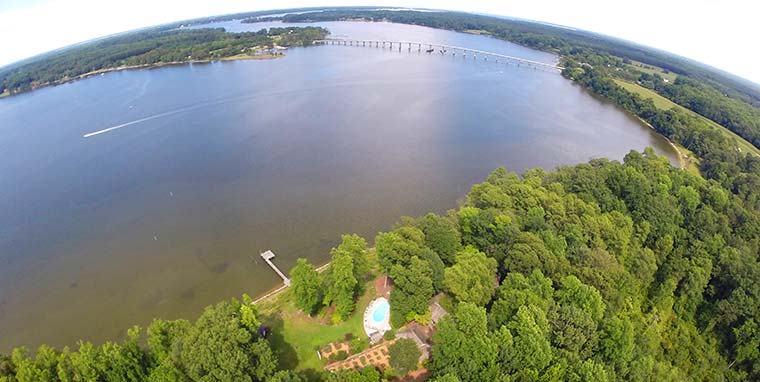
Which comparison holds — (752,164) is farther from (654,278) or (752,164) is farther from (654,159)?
(654,278)

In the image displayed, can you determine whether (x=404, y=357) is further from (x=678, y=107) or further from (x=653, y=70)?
(x=653, y=70)

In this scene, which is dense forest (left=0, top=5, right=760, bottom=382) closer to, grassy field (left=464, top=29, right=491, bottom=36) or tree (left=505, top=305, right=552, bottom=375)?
tree (left=505, top=305, right=552, bottom=375)

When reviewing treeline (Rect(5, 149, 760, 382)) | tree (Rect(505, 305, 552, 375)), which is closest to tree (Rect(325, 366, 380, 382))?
treeline (Rect(5, 149, 760, 382))

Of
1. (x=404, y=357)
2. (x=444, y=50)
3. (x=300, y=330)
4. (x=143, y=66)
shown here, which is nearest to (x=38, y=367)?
(x=300, y=330)

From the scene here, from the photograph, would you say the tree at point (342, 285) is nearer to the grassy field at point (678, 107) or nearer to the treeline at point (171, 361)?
the treeline at point (171, 361)

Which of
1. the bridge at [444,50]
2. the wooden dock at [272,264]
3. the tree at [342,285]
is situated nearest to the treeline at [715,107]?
the bridge at [444,50]

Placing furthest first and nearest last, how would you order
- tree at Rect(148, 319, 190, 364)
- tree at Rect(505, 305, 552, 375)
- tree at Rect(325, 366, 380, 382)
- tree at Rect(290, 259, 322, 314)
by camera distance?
tree at Rect(290, 259, 322, 314) → tree at Rect(148, 319, 190, 364) → tree at Rect(505, 305, 552, 375) → tree at Rect(325, 366, 380, 382)
